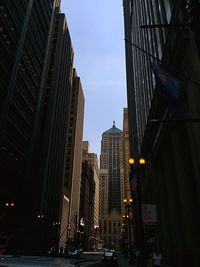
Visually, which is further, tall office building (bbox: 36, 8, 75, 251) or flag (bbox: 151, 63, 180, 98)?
tall office building (bbox: 36, 8, 75, 251)

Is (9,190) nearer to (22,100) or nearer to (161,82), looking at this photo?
(22,100)

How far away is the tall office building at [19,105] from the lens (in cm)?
6266

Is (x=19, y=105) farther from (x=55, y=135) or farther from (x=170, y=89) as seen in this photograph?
(x=170, y=89)

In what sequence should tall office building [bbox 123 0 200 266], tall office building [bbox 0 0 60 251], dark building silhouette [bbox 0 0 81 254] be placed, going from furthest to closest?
dark building silhouette [bbox 0 0 81 254]
tall office building [bbox 0 0 60 251]
tall office building [bbox 123 0 200 266]

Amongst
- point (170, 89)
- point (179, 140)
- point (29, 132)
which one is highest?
point (29, 132)

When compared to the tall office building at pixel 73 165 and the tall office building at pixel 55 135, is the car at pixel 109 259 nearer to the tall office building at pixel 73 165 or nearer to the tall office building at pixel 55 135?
the tall office building at pixel 55 135

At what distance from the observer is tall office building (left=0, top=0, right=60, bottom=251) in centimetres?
6266

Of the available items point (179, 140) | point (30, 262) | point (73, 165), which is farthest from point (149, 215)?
point (73, 165)

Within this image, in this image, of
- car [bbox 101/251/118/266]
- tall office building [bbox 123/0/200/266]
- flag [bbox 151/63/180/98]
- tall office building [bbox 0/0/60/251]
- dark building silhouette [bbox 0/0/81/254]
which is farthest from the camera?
dark building silhouette [bbox 0/0/81/254]

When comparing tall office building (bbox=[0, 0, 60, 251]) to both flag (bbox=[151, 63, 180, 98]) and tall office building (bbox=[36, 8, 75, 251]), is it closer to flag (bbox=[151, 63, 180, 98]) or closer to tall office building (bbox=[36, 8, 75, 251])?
tall office building (bbox=[36, 8, 75, 251])

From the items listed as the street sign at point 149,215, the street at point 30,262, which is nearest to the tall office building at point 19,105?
the street sign at point 149,215

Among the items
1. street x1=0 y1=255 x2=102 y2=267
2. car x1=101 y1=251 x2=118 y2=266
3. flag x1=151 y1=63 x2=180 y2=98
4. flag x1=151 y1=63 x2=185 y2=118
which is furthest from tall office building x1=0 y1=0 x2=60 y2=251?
street x1=0 y1=255 x2=102 y2=267

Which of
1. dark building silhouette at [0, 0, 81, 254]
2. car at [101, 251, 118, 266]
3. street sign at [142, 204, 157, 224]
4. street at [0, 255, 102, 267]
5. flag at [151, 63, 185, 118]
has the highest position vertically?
dark building silhouette at [0, 0, 81, 254]

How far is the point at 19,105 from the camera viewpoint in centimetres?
7175
